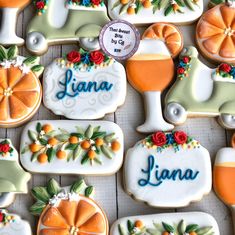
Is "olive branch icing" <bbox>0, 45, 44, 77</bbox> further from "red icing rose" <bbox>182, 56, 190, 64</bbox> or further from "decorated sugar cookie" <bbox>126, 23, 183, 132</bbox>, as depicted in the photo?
"red icing rose" <bbox>182, 56, 190, 64</bbox>

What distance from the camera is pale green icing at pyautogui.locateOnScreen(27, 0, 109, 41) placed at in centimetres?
130

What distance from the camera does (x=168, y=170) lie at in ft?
3.83

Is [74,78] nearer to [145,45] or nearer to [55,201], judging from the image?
[145,45]

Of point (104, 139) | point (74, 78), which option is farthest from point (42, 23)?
point (104, 139)

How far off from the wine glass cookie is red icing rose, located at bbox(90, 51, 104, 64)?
0.46 meters

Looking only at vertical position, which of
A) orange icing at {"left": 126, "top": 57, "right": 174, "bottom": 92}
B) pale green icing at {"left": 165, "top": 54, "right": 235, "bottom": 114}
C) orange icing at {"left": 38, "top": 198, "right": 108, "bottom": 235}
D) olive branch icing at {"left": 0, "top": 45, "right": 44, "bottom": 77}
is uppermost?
olive branch icing at {"left": 0, "top": 45, "right": 44, "bottom": 77}

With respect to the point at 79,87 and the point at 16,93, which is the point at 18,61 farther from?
the point at 79,87

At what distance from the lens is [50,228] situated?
1.10 meters

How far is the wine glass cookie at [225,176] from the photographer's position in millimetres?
1149

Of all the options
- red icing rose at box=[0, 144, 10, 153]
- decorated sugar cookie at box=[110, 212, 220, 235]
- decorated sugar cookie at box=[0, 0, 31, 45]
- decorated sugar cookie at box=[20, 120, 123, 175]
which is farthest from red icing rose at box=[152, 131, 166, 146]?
decorated sugar cookie at box=[0, 0, 31, 45]

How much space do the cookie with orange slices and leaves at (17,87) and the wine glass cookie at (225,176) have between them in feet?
1.89

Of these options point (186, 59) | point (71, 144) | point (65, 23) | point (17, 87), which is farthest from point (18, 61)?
point (186, 59)

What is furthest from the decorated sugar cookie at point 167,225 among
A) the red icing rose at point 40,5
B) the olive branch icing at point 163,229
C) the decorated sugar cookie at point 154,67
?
the red icing rose at point 40,5

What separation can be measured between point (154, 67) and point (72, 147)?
365 millimetres
